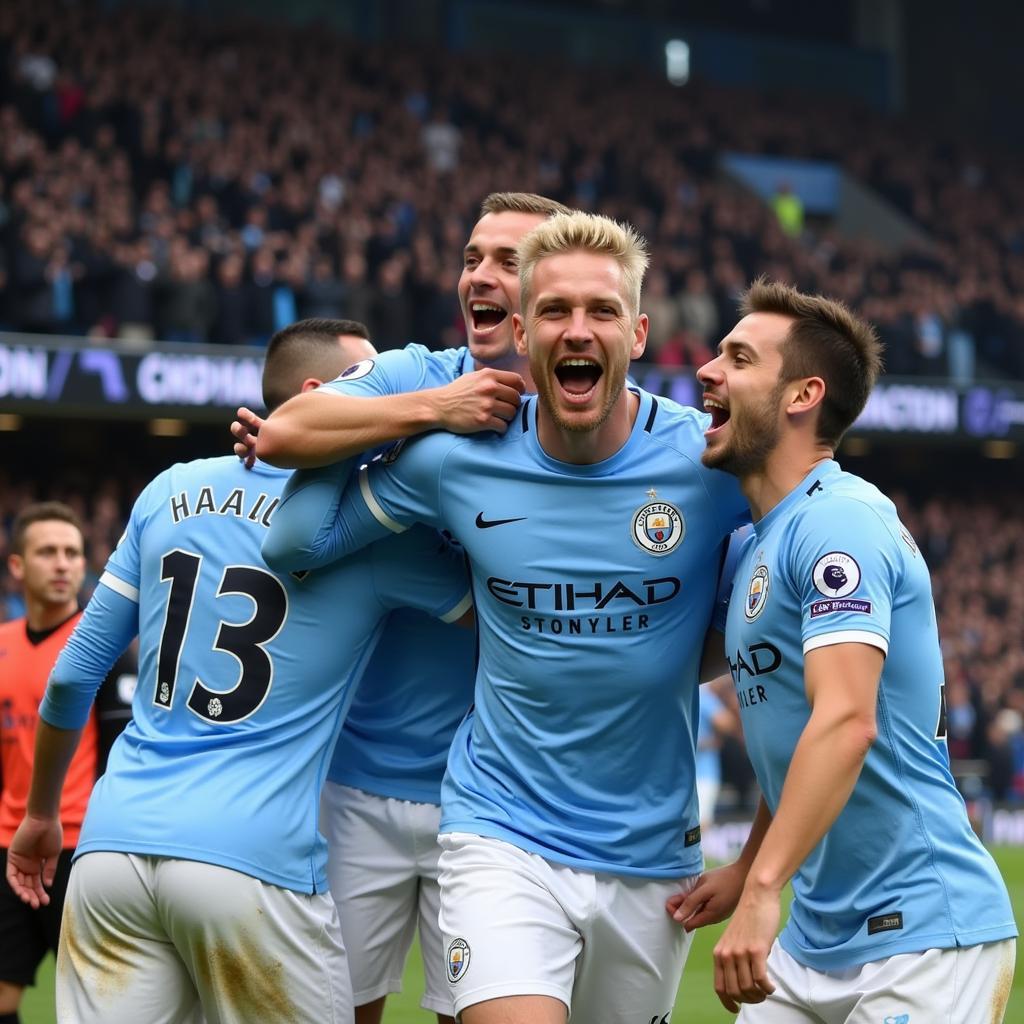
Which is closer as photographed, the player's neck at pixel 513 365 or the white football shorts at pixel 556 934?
the white football shorts at pixel 556 934

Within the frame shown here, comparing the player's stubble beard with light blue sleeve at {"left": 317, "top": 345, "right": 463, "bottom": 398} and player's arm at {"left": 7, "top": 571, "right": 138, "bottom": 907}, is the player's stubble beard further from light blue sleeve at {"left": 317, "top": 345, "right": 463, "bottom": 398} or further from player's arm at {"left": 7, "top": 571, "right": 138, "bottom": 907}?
player's arm at {"left": 7, "top": 571, "right": 138, "bottom": 907}

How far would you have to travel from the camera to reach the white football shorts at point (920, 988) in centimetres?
357

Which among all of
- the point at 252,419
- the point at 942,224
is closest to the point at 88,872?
the point at 252,419

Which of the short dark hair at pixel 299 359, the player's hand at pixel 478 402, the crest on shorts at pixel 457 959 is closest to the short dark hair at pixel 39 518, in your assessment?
the short dark hair at pixel 299 359

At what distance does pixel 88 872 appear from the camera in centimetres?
402

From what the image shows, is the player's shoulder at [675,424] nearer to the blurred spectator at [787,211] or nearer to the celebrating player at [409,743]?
the celebrating player at [409,743]

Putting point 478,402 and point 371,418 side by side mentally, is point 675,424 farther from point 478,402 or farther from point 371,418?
point 371,418

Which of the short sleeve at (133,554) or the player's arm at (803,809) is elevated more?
the short sleeve at (133,554)

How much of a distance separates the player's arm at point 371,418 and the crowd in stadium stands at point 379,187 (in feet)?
45.8

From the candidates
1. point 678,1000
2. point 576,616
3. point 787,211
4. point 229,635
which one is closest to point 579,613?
point 576,616

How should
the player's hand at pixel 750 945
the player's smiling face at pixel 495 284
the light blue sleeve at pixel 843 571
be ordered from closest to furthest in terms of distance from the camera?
the player's hand at pixel 750 945 → the light blue sleeve at pixel 843 571 → the player's smiling face at pixel 495 284

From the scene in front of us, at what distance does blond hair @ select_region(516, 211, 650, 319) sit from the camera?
406 cm

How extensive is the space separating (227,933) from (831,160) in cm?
2947

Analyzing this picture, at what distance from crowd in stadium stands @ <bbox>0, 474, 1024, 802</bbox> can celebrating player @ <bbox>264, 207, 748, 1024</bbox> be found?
39.2 feet
